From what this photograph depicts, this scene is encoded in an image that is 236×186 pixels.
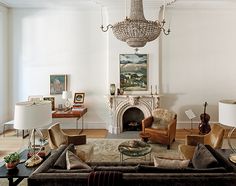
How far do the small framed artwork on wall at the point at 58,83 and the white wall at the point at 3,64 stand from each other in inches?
61.2

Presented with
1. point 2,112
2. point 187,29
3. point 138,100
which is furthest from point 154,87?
point 2,112

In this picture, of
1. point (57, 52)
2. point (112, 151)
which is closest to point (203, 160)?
point (112, 151)

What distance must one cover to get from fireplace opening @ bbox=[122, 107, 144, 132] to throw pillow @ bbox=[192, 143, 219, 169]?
417 centimetres

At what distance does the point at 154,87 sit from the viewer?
22.3 feet

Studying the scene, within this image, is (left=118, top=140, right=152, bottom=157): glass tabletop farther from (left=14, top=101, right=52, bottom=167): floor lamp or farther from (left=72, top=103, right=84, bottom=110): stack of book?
(left=72, top=103, right=84, bottom=110): stack of book

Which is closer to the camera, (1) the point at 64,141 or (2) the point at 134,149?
(2) the point at 134,149

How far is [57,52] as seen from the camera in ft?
23.1

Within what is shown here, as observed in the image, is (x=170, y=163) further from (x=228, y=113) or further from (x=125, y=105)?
(x=125, y=105)

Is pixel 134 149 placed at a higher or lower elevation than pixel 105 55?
lower

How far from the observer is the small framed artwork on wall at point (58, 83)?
7055mm

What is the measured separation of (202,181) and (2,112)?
6704mm

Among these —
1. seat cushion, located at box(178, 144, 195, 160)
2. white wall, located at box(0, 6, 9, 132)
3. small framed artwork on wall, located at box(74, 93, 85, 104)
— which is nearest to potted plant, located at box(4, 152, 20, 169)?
seat cushion, located at box(178, 144, 195, 160)

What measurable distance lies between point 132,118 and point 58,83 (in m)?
2.89

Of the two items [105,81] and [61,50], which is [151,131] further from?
[61,50]
